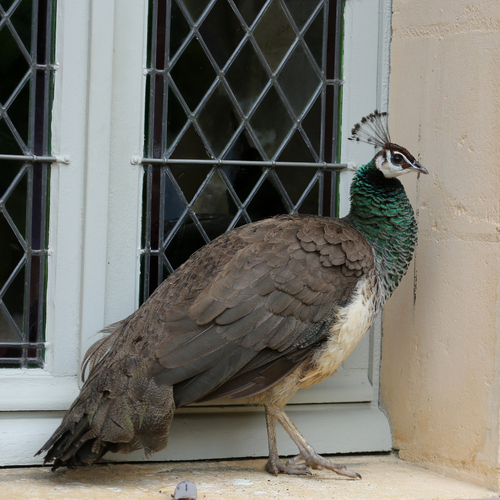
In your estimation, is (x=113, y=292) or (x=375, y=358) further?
(x=375, y=358)

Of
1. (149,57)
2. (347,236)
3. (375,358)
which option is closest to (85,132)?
(149,57)

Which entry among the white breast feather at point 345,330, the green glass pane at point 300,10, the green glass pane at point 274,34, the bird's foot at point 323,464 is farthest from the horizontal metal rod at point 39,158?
the bird's foot at point 323,464

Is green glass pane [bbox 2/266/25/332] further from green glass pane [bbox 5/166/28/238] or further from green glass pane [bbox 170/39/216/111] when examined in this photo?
green glass pane [bbox 170/39/216/111]

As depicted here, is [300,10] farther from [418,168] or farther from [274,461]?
[274,461]

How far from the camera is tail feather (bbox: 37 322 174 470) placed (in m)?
2.45

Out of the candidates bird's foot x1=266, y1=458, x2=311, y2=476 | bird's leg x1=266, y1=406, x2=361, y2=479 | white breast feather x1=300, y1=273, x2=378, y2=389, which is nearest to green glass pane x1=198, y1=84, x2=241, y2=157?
white breast feather x1=300, y1=273, x2=378, y2=389

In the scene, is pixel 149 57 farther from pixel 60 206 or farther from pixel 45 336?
pixel 45 336

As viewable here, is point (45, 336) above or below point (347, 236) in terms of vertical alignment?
below

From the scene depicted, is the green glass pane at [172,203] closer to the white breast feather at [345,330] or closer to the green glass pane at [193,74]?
the green glass pane at [193,74]

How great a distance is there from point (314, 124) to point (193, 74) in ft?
1.98

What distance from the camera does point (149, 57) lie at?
301cm

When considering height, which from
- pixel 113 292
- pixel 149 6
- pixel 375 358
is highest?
pixel 149 6

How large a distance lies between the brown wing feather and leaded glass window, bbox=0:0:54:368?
609mm

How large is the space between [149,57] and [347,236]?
3.89 ft
